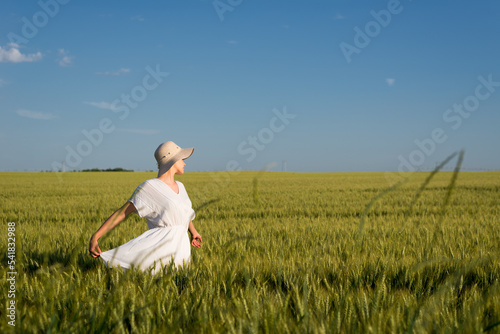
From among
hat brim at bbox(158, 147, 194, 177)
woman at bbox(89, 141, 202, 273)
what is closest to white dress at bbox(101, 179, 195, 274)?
woman at bbox(89, 141, 202, 273)

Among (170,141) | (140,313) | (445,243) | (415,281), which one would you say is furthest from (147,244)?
(445,243)

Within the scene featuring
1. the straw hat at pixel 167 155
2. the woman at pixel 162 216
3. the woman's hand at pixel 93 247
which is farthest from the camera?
the straw hat at pixel 167 155

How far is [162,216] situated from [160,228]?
0.13 m

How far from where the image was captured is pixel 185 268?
3.05 m

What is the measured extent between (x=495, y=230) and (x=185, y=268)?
16.8 feet

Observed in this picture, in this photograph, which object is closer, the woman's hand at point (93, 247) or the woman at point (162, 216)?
the woman's hand at point (93, 247)

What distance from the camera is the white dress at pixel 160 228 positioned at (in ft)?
10.1

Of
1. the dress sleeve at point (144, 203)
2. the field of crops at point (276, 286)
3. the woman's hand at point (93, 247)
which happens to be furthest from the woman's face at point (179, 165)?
the woman's hand at point (93, 247)

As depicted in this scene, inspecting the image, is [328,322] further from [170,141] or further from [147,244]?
[170,141]

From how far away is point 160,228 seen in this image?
3.34 m

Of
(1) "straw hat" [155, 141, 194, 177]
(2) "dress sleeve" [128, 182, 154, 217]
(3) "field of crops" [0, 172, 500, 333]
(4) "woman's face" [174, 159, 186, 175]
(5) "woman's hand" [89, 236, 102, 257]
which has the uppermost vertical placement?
(1) "straw hat" [155, 141, 194, 177]

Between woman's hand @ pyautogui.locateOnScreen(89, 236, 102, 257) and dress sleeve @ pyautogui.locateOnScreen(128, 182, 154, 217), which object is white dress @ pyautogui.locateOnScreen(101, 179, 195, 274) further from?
Answer: woman's hand @ pyautogui.locateOnScreen(89, 236, 102, 257)

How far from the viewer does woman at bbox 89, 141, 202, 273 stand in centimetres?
305

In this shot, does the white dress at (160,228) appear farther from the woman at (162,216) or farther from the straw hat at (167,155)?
the straw hat at (167,155)
